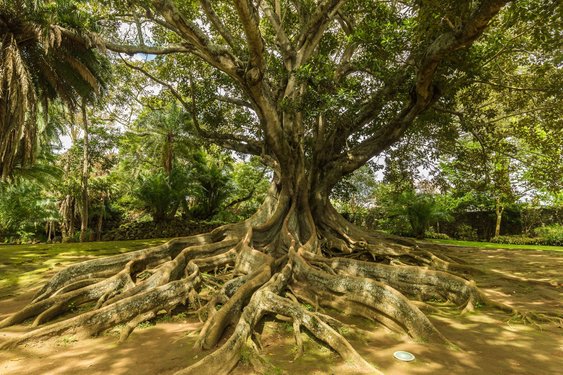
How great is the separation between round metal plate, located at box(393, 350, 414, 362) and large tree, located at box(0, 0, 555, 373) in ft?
1.65

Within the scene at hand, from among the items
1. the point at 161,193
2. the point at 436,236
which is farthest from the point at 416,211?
the point at 161,193

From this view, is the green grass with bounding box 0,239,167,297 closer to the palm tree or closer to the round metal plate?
the palm tree

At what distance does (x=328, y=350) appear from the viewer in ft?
11.1

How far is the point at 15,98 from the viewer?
307 inches

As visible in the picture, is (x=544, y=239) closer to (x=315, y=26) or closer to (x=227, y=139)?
(x=315, y=26)

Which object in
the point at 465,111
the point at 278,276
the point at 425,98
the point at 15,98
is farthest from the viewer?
the point at 465,111

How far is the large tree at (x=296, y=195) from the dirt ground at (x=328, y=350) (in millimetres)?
195

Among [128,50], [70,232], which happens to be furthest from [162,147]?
[128,50]

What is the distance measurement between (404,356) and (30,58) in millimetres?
12360

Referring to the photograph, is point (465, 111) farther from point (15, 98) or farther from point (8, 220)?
point (8, 220)

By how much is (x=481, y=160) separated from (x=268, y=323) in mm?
9916

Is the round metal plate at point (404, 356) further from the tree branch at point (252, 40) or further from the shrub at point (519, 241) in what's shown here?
the shrub at point (519, 241)

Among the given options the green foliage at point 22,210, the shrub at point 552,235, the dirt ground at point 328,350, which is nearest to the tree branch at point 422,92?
the dirt ground at point 328,350

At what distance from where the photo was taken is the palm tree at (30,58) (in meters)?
7.66
